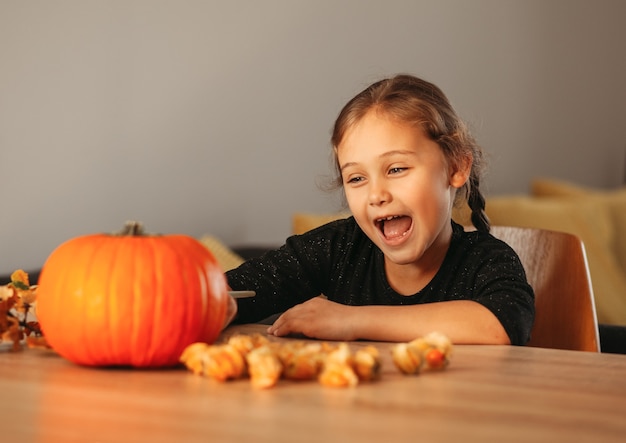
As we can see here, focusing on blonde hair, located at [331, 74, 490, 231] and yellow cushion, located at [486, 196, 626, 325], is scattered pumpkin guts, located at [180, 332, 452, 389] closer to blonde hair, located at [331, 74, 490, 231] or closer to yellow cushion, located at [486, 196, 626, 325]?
blonde hair, located at [331, 74, 490, 231]

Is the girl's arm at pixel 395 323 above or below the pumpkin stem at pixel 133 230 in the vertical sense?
below

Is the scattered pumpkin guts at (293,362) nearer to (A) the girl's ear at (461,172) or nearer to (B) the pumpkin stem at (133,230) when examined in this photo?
(B) the pumpkin stem at (133,230)

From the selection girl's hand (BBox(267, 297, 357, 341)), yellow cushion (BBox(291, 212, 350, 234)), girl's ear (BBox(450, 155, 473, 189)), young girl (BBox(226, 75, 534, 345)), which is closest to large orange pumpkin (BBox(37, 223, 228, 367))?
girl's hand (BBox(267, 297, 357, 341))

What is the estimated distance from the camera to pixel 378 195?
1.49 metres

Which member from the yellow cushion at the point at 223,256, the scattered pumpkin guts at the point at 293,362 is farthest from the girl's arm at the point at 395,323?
the yellow cushion at the point at 223,256

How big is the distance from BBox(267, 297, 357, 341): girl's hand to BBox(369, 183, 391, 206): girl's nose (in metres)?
0.29

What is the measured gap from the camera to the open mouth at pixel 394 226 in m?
1.55

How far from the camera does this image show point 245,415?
0.71 meters

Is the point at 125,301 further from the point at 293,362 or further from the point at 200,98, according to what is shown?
the point at 200,98

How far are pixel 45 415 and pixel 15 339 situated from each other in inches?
13.6

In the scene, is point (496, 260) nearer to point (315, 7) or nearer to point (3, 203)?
point (3, 203)

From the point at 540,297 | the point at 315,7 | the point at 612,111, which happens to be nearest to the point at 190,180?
→ the point at 315,7

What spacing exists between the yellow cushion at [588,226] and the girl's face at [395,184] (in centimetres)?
166

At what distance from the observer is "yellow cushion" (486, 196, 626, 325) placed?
10.5 ft
